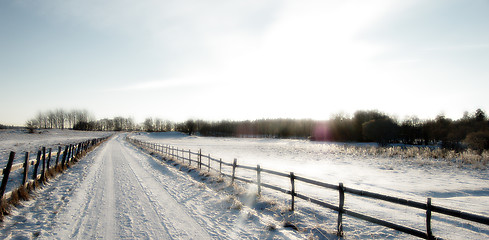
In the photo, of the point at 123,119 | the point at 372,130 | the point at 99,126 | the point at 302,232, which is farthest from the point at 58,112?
the point at 302,232

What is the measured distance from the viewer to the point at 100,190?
9.22 m

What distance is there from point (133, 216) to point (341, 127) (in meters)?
65.8

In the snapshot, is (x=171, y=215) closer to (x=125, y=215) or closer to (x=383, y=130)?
(x=125, y=215)

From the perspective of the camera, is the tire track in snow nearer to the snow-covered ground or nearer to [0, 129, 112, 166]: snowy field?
the snow-covered ground

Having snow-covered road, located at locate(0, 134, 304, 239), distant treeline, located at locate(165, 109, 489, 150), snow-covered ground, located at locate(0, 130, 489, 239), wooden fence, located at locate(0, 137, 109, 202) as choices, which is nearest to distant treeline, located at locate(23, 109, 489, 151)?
distant treeline, located at locate(165, 109, 489, 150)

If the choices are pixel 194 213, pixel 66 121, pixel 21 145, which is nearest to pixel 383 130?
pixel 194 213

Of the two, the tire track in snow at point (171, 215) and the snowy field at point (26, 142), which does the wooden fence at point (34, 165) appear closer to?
the tire track in snow at point (171, 215)

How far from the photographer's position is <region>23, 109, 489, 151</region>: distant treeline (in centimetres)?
3438

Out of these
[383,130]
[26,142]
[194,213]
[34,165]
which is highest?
[383,130]

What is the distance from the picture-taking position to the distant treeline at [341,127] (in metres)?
34.4

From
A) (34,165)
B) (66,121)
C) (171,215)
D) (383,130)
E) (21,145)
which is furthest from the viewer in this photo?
(66,121)

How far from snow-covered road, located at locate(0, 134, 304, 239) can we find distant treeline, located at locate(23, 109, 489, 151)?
33.2m

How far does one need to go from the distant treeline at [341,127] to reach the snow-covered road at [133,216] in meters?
33.2

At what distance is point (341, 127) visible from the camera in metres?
64.6
